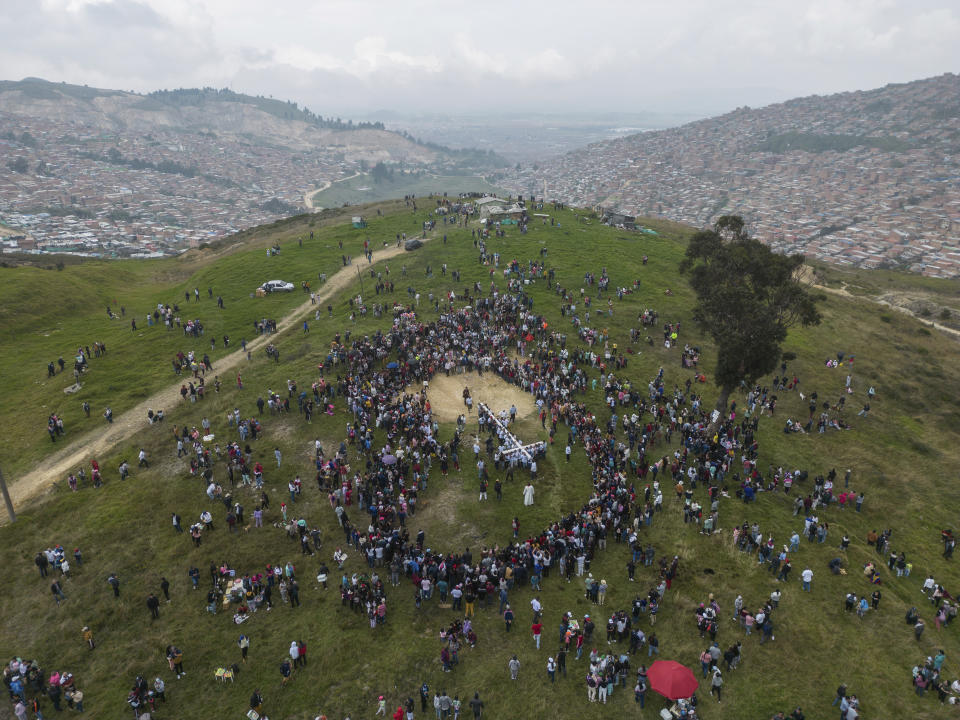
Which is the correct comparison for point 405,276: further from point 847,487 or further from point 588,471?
point 847,487

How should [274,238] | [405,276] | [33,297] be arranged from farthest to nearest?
[274,238]
[405,276]
[33,297]

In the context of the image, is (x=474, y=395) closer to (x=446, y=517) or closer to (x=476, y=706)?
(x=446, y=517)

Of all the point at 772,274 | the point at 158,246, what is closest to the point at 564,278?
the point at 772,274

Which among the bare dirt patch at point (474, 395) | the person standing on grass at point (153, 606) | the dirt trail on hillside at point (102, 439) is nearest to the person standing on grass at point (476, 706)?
the person standing on grass at point (153, 606)

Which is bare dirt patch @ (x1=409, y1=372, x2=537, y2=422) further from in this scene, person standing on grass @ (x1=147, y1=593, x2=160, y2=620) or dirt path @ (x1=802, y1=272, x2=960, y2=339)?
dirt path @ (x1=802, y1=272, x2=960, y2=339)

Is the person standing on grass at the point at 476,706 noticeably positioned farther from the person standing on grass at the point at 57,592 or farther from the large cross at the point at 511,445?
the person standing on grass at the point at 57,592

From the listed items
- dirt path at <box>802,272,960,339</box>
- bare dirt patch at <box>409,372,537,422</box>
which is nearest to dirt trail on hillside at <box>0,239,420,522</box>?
bare dirt patch at <box>409,372,537,422</box>
